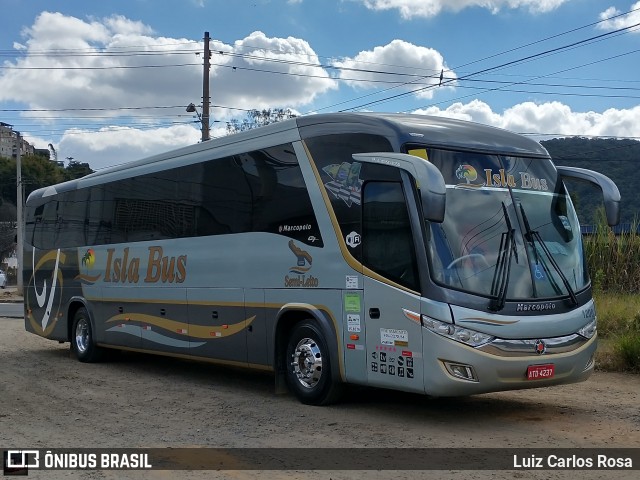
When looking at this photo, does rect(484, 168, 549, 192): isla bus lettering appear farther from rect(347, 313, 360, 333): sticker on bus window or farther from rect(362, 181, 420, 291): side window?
rect(347, 313, 360, 333): sticker on bus window

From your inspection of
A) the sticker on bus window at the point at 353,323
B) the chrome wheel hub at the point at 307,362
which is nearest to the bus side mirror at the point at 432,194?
the sticker on bus window at the point at 353,323

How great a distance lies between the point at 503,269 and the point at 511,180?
1210 mm

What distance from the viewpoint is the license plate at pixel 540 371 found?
8.36 meters

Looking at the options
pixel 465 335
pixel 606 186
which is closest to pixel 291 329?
pixel 465 335

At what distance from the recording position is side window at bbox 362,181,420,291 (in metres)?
8.65

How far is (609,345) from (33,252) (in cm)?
1195

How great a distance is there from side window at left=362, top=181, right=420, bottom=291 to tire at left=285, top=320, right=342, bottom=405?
1.30 metres

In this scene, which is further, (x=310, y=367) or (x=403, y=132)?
(x=310, y=367)

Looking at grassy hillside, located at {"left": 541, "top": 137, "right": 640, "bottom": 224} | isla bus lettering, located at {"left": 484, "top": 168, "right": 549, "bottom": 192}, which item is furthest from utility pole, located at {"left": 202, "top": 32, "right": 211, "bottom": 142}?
grassy hillside, located at {"left": 541, "top": 137, "right": 640, "bottom": 224}

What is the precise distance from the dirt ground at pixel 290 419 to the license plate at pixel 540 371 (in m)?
0.55

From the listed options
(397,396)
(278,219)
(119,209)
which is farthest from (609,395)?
(119,209)

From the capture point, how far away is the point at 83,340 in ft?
51.7

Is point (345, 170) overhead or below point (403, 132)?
below

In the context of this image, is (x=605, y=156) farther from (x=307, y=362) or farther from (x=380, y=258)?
(x=380, y=258)
